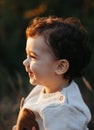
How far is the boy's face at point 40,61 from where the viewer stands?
363 cm

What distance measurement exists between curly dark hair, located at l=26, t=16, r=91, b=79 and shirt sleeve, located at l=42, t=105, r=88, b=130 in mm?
237

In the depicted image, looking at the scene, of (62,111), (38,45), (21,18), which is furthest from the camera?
(21,18)

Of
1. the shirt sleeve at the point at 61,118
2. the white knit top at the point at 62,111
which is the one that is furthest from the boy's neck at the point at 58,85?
the shirt sleeve at the point at 61,118

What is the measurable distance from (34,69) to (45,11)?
14.8 ft

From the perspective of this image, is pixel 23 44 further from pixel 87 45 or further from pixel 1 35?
pixel 87 45

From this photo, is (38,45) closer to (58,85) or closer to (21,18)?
(58,85)

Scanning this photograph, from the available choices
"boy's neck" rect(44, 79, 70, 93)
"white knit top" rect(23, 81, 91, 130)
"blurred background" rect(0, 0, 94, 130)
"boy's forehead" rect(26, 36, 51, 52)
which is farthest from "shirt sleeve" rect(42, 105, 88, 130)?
"blurred background" rect(0, 0, 94, 130)

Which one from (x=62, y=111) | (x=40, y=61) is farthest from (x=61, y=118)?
(x=40, y=61)

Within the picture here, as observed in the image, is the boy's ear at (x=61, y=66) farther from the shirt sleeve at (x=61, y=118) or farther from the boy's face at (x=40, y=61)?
the shirt sleeve at (x=61, y=118)

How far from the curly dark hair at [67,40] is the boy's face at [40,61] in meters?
0.03

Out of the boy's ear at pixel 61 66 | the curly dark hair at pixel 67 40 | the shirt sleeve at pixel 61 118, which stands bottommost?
the shirt sleeve at pixel 61 118

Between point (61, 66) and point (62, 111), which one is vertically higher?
point (61, 66)

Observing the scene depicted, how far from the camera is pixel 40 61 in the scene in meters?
3.64

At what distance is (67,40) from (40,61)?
19 centimetres
